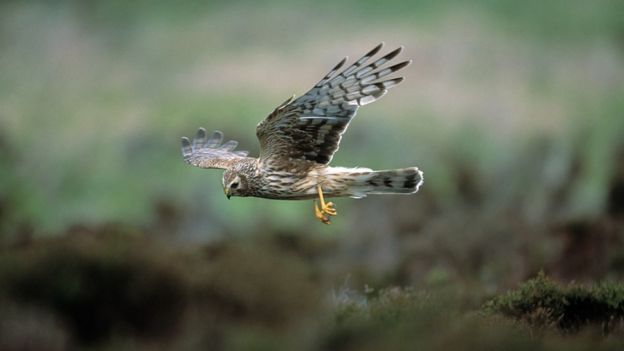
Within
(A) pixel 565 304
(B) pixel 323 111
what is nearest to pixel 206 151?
(B) pixel 323 111

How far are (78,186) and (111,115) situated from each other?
6.95 feet

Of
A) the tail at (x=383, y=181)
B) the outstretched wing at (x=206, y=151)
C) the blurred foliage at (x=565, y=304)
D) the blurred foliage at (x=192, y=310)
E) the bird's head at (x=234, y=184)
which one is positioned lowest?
the blurred foliage at (x=565, y=304)

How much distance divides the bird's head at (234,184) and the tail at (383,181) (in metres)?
0.81

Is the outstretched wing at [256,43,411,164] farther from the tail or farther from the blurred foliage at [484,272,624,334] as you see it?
the blurred foliage at [484,272,624,334]

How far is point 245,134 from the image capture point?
2359 centimetres

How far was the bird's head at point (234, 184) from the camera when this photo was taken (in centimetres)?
816

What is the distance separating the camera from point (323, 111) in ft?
25.7

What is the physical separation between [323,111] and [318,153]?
0.55 metres

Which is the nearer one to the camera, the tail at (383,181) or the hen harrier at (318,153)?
the hen harrier at (318,153)

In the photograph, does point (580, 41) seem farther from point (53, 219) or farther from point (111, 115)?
point (53, 219)

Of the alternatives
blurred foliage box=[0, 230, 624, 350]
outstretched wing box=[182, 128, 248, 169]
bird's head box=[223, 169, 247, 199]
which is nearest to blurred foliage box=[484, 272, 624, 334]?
blurred foliage box=[0, 230, 624, 350]

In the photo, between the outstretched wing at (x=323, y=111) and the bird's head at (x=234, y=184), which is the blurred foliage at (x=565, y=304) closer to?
the outstretched wing at (x=323, y=111)

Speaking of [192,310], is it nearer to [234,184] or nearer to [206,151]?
[234,184]

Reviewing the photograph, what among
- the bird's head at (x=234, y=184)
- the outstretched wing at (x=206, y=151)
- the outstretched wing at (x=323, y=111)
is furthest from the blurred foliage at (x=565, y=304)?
the outstretched wing at (x=206, y=151)
